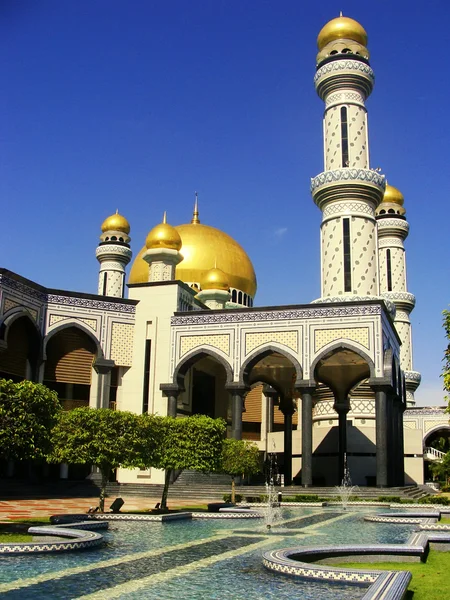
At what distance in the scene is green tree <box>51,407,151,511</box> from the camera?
13.2 meters

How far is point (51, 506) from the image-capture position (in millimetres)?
17141

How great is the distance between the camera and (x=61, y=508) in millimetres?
Result: 16406

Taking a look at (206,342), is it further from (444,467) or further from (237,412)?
(444,467)

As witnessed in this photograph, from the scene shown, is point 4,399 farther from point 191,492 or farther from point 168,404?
point 168,404

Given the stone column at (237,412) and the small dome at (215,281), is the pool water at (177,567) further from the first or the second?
the small dome at (215,281)

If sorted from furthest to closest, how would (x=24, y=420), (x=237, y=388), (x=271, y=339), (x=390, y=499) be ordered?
(x=237, y=388)
(x=271, y=339)
(x=390, y=499)
(x=24, y=420)

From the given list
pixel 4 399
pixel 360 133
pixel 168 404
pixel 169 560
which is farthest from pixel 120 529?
pixel 360 133

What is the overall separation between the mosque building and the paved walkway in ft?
15.3

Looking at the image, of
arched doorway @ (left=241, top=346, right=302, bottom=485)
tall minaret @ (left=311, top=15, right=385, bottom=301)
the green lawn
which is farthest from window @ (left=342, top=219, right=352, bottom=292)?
the green lawn

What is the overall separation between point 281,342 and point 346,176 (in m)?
8.13

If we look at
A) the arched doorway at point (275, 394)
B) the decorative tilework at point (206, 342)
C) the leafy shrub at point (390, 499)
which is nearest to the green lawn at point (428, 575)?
the leafy shrub at point (390, 499)

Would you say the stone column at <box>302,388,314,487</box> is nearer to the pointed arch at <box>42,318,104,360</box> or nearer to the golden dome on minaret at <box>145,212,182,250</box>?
the pointed arch at <box>42,318,104,360</box>

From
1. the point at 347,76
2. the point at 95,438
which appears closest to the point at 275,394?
the point at 347,76

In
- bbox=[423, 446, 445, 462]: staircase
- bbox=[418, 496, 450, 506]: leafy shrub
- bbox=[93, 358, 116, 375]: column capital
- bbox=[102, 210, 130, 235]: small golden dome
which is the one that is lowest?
bbox=[418, 496, 450, 506]: leafy shrub
